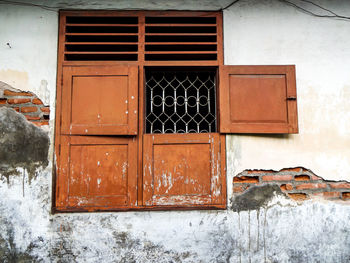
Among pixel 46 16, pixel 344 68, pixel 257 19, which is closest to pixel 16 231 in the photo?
pixel 46 16

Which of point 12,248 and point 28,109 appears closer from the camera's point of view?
point 12,248

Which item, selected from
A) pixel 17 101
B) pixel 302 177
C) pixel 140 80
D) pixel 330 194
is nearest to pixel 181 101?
pixel 140 80

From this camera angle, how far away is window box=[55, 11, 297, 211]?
2961 mm

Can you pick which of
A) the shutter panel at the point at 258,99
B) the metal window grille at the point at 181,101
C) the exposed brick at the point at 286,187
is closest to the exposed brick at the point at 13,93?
the metal window grille at the point at 181,101

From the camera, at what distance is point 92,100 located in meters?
3.01

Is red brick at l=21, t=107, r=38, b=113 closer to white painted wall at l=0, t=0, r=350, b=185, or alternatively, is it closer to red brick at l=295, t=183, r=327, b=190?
white painted wall at l=0, t=0, r=350, b=185

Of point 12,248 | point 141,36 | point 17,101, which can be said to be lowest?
point 12,248

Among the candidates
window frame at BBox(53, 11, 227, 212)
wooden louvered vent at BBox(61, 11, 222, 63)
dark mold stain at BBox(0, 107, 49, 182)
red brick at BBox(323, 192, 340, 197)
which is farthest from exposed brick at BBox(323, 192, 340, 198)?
dark mold stain at BBox(0, 107, 49, 182)

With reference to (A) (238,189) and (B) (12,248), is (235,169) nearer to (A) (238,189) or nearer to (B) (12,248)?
(A) (238,189)

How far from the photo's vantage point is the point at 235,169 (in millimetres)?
3055

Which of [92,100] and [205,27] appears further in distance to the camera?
[205,27]

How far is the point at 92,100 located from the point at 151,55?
812mm

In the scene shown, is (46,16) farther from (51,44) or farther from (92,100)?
(92,100)

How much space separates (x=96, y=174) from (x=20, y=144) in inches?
33.3
